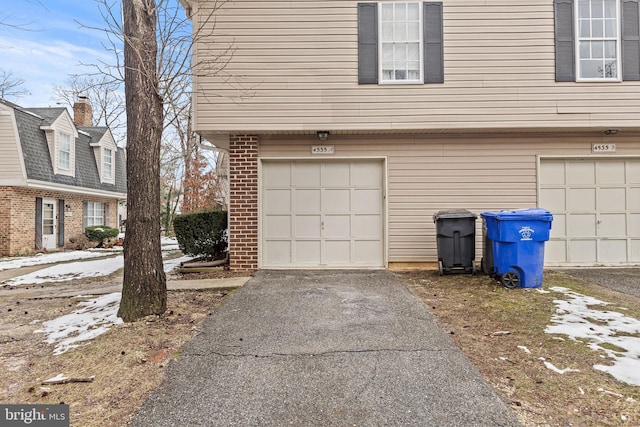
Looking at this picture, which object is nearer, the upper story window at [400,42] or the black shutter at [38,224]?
the upper story window at [400,42]

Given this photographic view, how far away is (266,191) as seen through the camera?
292 inches

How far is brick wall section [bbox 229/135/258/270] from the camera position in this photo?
7199 mm

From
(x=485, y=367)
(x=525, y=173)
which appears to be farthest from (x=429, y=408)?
(x=525, y=173)

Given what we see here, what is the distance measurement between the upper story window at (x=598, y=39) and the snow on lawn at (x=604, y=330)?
15.7 feet

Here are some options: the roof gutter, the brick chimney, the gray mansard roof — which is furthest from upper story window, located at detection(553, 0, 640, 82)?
the brick chimney

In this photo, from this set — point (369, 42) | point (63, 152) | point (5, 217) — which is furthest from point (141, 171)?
point (63, 152)

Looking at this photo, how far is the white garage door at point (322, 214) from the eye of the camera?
7395 millimetres

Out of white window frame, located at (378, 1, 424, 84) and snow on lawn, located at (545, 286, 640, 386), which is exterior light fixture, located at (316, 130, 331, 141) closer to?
white window frame, located at (378, 1, 424, 84)

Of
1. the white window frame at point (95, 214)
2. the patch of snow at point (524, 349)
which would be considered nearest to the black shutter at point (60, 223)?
the white window frame at point (95, 214)

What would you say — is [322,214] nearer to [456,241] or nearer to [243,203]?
[243,203]

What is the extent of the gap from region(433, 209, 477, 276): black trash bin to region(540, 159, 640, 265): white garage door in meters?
2.10

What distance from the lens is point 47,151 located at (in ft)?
46.7

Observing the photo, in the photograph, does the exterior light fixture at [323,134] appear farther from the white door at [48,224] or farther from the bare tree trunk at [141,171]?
the white door at [48,224]

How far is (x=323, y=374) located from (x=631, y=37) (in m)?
8.68
